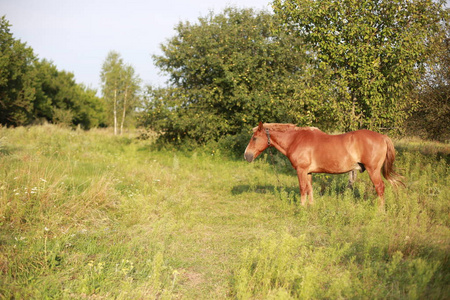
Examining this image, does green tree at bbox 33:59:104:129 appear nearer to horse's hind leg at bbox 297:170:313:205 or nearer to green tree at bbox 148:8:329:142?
green tree at bbox 148:8:329:142

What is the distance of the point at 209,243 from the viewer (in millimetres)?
5426

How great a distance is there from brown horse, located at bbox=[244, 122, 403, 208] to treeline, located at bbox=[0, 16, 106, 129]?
65.5 ft

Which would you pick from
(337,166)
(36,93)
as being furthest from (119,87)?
(337,166)

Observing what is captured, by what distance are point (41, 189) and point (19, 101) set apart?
2368 cm

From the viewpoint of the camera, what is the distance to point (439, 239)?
4.45 metres

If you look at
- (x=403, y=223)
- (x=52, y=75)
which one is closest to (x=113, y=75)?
(x=52, y=75)

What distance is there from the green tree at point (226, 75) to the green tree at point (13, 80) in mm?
A: 14273

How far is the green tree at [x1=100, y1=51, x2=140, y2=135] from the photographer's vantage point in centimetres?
3941

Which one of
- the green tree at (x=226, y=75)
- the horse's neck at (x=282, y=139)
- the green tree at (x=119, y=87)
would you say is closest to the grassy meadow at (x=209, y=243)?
the horse's neck at (x=282, y=139)

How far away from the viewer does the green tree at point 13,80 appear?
22984 millimetres

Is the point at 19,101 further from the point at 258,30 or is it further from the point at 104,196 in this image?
the point at 104,196

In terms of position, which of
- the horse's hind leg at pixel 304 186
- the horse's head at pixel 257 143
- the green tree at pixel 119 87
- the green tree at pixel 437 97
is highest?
the green tree at pixel 119 87

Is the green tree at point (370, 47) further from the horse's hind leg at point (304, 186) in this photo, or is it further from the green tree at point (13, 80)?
the green tree at point (13, 80)

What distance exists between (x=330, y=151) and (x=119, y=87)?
123 feet
